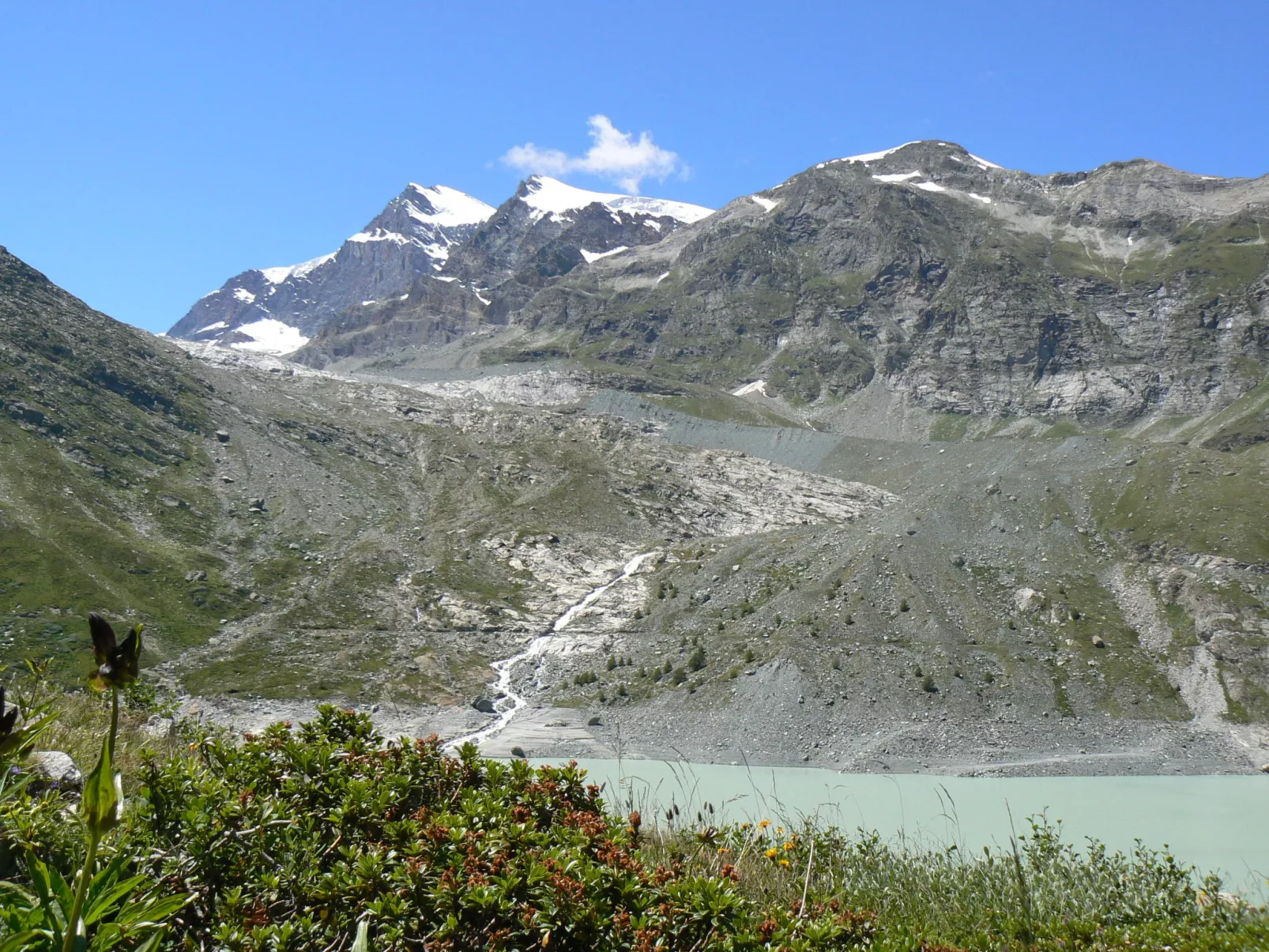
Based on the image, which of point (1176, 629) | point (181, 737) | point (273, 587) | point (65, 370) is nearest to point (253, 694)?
point (273, 587)

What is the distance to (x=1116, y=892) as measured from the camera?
9352 millimetres

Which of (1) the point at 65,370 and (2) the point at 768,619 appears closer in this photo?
(2) the point at 768,619

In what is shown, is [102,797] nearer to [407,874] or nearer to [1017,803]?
[407,874]

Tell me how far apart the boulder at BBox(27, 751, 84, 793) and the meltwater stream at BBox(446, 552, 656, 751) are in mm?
31712

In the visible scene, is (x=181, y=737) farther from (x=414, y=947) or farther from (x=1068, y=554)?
(x=1068, y=554)

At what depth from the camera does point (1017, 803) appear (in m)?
30.6

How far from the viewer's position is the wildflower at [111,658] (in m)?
2.23

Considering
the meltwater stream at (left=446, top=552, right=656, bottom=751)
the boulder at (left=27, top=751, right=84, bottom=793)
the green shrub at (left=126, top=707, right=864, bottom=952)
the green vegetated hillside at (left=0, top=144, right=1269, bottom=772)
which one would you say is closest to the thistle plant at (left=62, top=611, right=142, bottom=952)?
the green shrub at (left=126, top=707, right=864, bottom=952)

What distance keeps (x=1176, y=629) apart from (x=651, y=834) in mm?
54139

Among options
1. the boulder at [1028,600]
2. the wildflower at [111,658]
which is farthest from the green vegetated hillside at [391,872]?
the boulder at [1028,600]

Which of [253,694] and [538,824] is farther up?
[538,824]

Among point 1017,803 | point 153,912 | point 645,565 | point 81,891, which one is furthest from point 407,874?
point 645,565

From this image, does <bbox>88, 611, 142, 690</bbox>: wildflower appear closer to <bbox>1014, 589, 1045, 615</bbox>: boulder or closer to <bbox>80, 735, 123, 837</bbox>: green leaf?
<bbox>80, 735, 123, 837</bbox>: green leaf

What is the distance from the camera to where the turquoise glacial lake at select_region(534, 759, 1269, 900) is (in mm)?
23656
